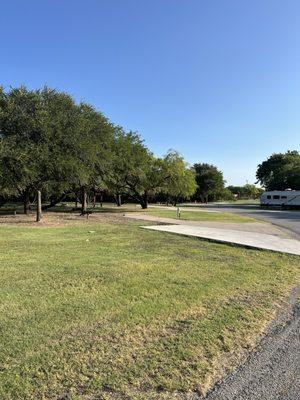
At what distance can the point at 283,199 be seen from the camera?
177 feet

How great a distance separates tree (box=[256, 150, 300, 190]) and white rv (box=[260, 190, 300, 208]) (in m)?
11.0

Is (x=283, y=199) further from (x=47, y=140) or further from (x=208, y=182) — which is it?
(x=47, y=140)

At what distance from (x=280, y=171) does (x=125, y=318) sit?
238ft

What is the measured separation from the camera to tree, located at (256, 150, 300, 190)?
67688mm

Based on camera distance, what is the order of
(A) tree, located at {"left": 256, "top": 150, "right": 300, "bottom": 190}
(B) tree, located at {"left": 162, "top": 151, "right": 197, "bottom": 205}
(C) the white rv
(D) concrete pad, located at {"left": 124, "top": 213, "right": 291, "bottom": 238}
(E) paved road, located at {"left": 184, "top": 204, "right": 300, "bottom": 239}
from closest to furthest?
(D) concrete pad, located at {"left": 124, "top": 213, "right": 291, "bottom": 238}, (E) paved road, located at {"left": 184, "top": 204, "right": 300, "bottom": 239}, (B) tree, located at {"left": 162, "top": 151, "right": 197, "bottom": 205}, (C) the white rv, (A) tree, located at {"left": 256, "top": 150, "right": 300, "bottom": 190}

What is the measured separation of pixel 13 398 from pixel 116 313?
86.8 inches

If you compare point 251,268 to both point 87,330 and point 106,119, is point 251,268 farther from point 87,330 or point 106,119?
point 106,119

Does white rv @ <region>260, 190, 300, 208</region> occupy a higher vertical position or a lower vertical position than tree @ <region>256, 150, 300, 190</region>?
lower

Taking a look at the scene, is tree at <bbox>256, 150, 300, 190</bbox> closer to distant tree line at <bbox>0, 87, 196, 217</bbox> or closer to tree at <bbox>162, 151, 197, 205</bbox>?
tree at <bbox>162, 151, 197, 205</bbox>

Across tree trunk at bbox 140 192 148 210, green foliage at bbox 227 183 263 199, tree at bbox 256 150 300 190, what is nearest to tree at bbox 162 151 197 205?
tree trunk at bbox 140 192 148 210

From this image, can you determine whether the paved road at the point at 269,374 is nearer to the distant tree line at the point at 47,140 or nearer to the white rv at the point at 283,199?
the distant tree line at the point at 47,140

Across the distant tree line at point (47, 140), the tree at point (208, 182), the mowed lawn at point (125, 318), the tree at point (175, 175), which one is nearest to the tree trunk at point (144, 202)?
the tree at point (175, 175)

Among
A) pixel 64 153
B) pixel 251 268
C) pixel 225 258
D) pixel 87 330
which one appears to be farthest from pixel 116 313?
pixel 64 153

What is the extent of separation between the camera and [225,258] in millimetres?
10203
